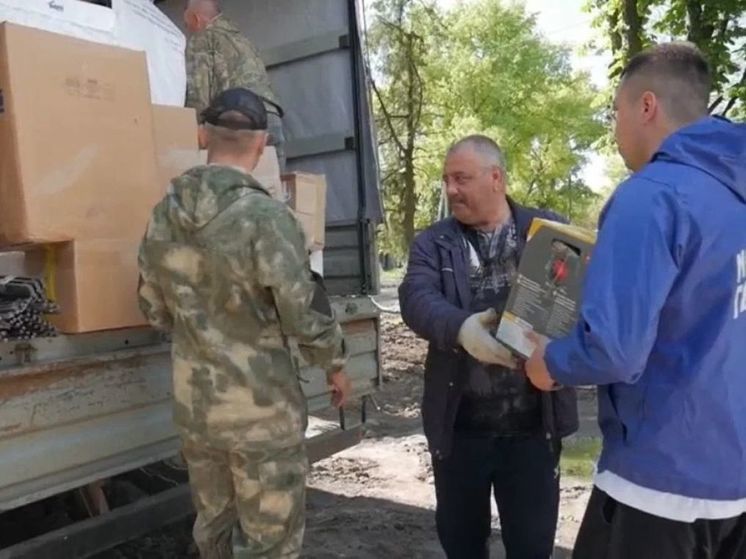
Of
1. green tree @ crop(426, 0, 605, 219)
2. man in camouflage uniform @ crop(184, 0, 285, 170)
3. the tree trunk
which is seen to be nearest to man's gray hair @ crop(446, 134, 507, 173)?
man in camouflage uniform @ crop(184, 0, 285, 170)

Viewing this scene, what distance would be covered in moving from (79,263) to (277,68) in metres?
2.36

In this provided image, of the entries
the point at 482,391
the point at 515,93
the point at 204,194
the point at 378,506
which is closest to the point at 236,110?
the point at 204,194

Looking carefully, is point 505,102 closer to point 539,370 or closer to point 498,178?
point 498,178

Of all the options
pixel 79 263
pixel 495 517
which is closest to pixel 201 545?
pixel 79 263

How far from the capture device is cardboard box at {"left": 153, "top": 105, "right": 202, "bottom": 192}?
8.84ft

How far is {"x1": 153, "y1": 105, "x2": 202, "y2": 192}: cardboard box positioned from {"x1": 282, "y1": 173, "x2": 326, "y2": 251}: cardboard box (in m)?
0.51

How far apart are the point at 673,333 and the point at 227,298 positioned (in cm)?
119

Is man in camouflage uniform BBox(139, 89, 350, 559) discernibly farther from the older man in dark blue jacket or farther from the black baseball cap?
the older man in dark blue jacket

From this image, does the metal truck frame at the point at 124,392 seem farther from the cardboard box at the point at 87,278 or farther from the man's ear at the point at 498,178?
the man's ear at the point at 498,178

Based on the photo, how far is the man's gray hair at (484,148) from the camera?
2617 millimetres

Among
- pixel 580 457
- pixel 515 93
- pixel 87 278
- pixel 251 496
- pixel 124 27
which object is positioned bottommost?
pixel 580 457

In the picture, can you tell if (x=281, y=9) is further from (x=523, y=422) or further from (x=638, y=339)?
(x=638, y=339)

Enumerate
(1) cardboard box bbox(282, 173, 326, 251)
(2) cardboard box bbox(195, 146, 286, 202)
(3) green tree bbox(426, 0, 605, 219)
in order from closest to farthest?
(2) cardboard box bbox(195, 146, 286, 202)
(1) cardboard box bbox(282, 173, 326, 251)
(3) green tree bbox(426, 0, 605, 219)

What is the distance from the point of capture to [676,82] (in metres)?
1.78
